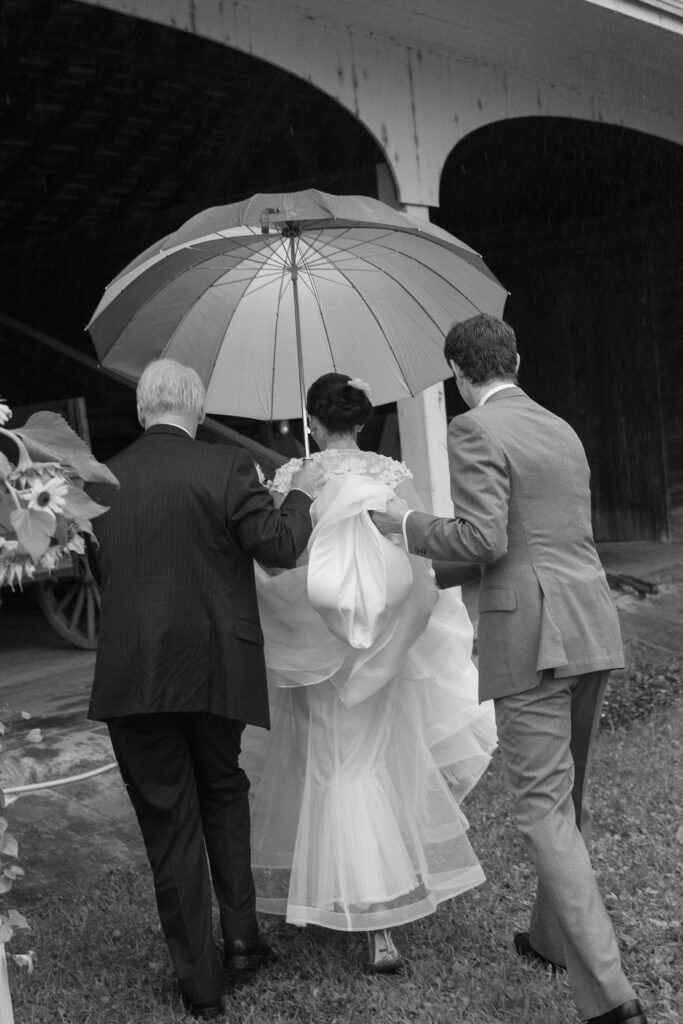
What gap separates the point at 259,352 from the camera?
14.4 feet

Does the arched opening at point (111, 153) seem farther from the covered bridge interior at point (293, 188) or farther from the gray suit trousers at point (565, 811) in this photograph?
the gray suit trousers at point (565, 811)

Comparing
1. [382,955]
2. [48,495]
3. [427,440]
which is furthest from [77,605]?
[48,495]

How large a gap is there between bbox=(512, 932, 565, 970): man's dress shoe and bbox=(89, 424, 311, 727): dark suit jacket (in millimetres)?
1104

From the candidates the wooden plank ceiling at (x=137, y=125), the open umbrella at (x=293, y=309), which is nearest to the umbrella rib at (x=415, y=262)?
the open umbrella at (x=293, y=309)

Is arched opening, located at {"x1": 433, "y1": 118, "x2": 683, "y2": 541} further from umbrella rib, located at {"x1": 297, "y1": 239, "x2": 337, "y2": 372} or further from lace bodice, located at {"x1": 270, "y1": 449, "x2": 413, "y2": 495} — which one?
lace bodice, located at {"x1": 270, "y1": 449, "x2": 413, "y2": 495}

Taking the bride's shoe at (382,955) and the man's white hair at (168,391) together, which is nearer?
A: the man's white hair at (168,391)

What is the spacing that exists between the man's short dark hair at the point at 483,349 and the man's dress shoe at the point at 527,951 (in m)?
1.70

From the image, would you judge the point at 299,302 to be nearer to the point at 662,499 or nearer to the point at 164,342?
the point at 164,342

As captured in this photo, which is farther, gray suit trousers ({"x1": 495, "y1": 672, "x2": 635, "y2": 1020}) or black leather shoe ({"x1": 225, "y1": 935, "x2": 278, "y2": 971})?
black leather shoe ({"x1": 225, "y1": 935, "x2": 278, "y2": 971})

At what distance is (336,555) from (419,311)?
48.2 inches

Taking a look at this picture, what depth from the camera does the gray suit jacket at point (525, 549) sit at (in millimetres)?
3029

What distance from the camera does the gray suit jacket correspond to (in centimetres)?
303

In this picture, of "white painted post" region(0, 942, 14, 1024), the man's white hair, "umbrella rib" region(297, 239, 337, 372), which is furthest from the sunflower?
"umbrella rib" region(297, 239, 337, 372)

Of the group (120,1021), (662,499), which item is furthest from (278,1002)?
(662,499)
